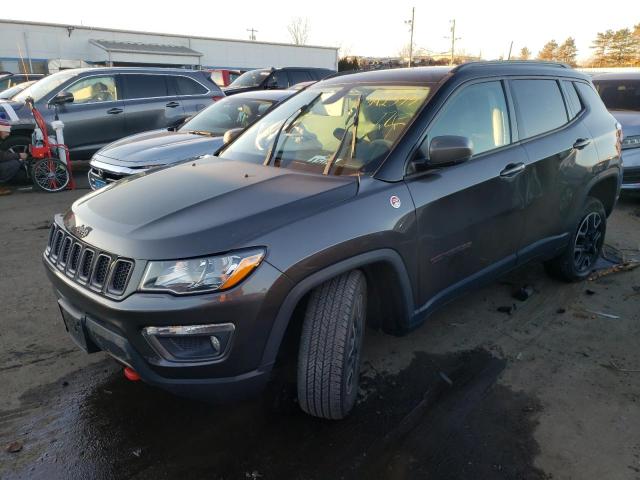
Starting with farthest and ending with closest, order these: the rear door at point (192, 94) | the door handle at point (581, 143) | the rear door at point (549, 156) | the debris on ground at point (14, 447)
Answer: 1. the rear door at point (192, 94)
2. the door handle at point (581, 143)
3. the rear door at point (549, 156)
4. the debris on ground at point (14, 447)

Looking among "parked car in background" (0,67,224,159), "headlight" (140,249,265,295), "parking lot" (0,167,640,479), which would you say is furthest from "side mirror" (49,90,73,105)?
"headlight" (140,249,265,295)

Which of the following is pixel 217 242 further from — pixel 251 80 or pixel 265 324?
pixel 251 80

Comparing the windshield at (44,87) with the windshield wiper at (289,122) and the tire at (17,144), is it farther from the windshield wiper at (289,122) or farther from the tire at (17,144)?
the windshield wiper at (289,122)

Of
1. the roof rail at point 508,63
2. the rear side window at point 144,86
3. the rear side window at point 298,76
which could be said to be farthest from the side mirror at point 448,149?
the rear side window at point 298,76

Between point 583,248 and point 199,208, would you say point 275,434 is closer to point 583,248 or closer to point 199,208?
point 199,208

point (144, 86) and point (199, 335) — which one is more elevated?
point (144, 86)

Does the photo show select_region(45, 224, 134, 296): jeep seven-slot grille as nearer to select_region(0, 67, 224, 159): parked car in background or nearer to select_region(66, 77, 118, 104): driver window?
select_region(0, 67, 224, 159): parked car in background

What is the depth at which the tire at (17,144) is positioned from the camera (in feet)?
27.2

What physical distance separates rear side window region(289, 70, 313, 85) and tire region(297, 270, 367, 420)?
12.2 metres

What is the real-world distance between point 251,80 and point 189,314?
12.7 metres

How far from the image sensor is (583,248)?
4379 millimetres

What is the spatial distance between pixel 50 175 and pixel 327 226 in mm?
7131

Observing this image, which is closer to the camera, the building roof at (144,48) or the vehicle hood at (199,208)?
Result: the vehicle hood at (199,208)

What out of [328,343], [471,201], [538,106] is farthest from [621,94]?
[328,343]
